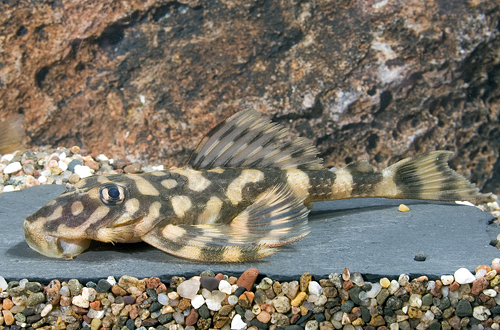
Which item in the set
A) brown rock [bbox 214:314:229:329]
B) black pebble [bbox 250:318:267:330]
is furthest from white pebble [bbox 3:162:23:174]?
black pebble [bbox 250:318:267:330]

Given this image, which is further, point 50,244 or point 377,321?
point 50,244

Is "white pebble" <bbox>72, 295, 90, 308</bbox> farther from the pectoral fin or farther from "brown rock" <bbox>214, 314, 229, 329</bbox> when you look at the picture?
"brown rock" <bbox>214, 314, 229, 329</bbox>

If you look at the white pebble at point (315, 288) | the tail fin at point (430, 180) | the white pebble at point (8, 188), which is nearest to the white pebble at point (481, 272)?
the white pebble at point (315, 288)

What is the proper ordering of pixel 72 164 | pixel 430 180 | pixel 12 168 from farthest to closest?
1. pixel 72 164
2. pixel 12 168
3. pixel 430 180

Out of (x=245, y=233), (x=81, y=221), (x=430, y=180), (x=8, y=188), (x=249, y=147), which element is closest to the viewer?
(x=81, y=221)

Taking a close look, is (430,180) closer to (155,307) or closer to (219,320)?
(219,320)

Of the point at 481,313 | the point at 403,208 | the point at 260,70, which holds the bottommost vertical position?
the point at 481,313

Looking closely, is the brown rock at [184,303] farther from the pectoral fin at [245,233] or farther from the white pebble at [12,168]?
the white pebble at [12,168]

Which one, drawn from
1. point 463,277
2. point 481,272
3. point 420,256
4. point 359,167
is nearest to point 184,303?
point 420,256
